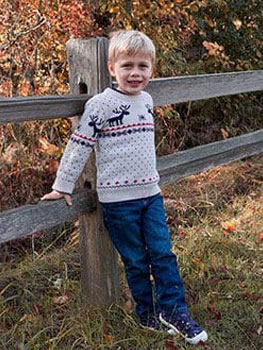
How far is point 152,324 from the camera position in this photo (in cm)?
333

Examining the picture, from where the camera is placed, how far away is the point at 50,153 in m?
5.39

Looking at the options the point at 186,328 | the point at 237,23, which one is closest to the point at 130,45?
the point at 186,328

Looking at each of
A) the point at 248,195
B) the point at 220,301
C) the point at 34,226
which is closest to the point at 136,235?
the point at 34,226

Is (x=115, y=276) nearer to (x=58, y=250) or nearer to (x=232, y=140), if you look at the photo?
(x=58, y=250)

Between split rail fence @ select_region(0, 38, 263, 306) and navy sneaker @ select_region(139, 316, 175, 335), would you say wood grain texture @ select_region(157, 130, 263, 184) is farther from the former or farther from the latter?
navy sneaker @ select_region(139, 316, 175, 335)

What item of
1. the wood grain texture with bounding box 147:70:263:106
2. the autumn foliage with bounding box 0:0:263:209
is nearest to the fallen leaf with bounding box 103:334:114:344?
the wood grain texture with bounding box 147:70:263:106

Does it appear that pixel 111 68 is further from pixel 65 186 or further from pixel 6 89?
pixel 6 89

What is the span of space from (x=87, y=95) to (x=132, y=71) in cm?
29

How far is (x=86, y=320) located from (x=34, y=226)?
2.21ft

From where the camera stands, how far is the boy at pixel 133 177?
9.77 ft

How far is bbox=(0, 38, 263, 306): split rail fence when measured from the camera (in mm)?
2863

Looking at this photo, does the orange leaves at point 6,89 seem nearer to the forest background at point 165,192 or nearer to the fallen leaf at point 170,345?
the forest background at point 165,192

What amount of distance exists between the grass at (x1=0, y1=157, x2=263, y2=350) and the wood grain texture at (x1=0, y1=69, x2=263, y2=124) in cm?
105

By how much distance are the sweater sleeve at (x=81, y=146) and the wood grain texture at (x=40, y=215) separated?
127 mm
